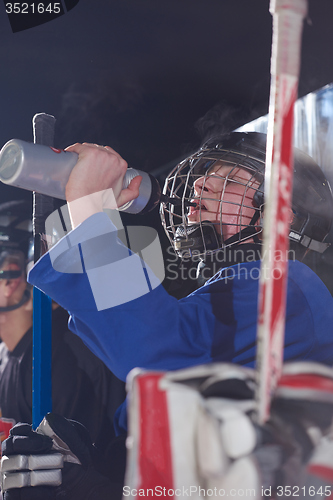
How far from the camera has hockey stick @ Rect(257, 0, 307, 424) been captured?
33cm

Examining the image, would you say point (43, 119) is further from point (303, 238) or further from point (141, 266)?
point (303, 238)

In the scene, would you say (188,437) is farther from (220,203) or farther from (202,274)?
(202,274)

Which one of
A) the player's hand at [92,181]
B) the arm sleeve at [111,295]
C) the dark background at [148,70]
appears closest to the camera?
the arm sleeve at [111,295]

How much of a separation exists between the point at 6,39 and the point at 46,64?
14 cm

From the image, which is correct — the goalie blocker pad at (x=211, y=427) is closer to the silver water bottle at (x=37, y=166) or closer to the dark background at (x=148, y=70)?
the silver water bottle at (x=37, y=166)

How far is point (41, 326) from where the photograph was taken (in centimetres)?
113

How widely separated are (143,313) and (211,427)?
0.41m

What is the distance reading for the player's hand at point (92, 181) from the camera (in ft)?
2.65

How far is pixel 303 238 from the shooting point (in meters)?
1.15

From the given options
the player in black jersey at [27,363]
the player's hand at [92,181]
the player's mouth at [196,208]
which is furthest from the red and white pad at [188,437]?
the player in black jersey at [27,363]

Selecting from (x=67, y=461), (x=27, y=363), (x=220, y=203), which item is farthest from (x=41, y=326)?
(x=27, y=363)

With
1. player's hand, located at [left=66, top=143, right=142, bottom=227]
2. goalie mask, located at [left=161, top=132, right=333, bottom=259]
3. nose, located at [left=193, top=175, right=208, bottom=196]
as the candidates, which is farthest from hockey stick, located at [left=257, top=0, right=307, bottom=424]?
nose, located at [left=193, top=175, right=208, bottom=196]

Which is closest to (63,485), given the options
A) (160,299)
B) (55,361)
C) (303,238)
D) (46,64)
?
(160,299)

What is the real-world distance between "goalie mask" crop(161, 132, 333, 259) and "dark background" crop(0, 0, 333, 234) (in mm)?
307
